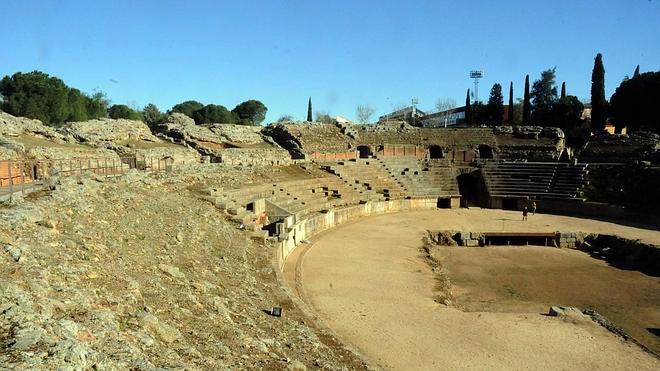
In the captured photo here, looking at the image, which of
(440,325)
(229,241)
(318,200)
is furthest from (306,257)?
(318,200)

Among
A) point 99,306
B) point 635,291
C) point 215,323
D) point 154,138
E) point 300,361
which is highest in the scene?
point 154,138

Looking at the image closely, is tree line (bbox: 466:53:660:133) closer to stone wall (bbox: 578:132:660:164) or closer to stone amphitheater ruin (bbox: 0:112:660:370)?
stone wall (bbox: 578:132:660:164)

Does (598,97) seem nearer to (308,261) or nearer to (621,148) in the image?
(621,148)

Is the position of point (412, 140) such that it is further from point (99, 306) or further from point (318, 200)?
point (99, 306)

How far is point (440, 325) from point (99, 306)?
23.3 feet

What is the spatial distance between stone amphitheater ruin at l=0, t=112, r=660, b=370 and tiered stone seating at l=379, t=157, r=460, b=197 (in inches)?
8.3

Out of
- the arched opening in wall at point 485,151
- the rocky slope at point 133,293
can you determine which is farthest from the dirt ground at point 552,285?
the arched opening in wall at point 485,151

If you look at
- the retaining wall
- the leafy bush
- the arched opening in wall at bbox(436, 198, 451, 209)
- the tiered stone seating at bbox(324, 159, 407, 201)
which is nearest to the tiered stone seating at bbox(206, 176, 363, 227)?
the retaining wall

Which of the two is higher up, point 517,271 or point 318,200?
point 318,200

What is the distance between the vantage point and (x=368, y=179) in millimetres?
31391

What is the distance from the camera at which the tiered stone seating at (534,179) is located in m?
29.8

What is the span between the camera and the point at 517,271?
16516mm

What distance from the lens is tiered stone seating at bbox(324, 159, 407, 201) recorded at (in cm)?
2917

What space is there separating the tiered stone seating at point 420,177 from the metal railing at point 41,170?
16452mm
